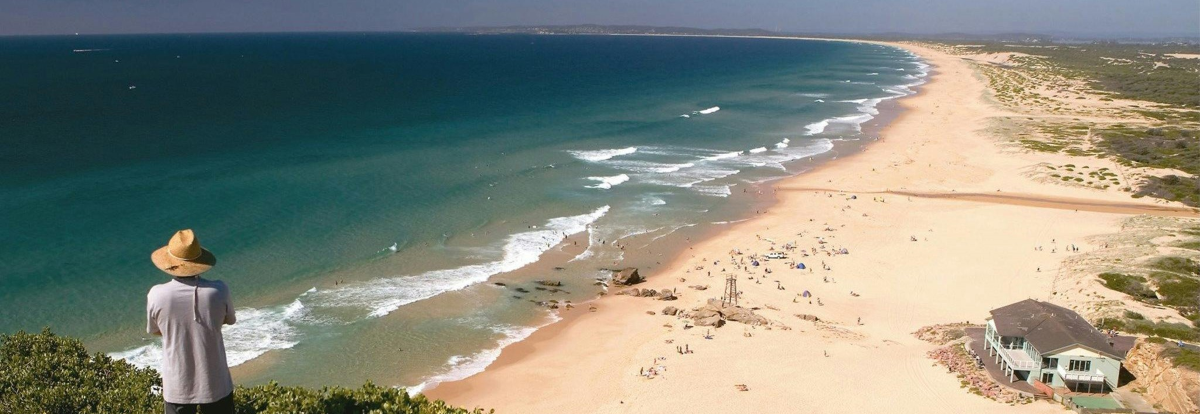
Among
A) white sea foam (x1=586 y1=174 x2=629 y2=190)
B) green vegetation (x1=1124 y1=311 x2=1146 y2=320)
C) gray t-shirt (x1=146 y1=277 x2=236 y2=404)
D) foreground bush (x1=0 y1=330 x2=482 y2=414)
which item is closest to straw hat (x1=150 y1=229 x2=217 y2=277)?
gray t-shirt (x1=146 y1=277 x2=236 y2=404)

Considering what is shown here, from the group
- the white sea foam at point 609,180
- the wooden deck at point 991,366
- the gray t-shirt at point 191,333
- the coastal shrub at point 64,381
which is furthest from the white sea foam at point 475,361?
the white sea foam at point 609,180

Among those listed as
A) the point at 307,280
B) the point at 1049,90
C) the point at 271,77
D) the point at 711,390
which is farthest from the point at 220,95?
the point at 1049,90

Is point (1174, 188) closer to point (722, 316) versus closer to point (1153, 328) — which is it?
point (1153, 328)

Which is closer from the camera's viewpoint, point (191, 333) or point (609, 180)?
point (191, 333)

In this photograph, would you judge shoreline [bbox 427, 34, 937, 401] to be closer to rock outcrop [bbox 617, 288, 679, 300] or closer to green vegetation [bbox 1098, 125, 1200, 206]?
rock outcrop [bbox 617, 288, 679, 300]

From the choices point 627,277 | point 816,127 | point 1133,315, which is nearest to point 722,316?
point 627,277

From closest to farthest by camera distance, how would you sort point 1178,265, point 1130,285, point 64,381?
1. point 64,381
2. point 1130,285
3. point 1178,265

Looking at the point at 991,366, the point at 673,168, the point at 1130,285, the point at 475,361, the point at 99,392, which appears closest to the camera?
the point at 99,392

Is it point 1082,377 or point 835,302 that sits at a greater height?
point 1082,377
